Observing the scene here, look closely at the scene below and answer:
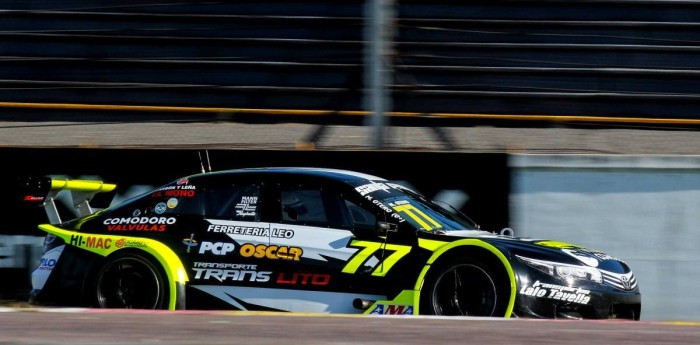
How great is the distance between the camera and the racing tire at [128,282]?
784 cm

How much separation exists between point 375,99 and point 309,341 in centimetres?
589

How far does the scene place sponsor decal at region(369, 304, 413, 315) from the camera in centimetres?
735

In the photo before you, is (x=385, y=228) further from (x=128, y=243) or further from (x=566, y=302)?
(x=128, y=243)

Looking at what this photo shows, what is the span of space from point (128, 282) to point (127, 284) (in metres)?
0.02

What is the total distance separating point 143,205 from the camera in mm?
8211

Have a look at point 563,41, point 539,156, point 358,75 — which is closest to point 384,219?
point 539,156

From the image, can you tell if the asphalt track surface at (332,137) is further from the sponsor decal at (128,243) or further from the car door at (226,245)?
the sponsor decal at (128,243)

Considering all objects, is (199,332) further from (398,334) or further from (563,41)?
(563,41)

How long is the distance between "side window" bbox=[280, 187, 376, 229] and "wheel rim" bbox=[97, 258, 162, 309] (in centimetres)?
110

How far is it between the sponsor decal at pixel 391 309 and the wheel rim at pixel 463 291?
0.63ft

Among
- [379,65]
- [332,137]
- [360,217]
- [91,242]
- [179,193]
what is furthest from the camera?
[332,137]

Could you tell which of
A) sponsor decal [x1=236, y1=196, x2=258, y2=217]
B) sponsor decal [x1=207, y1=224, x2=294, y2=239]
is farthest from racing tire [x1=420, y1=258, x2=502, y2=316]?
sponsor decal [x1=236, y1=196, x2=258, y2=217]

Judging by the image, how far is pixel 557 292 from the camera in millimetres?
7242

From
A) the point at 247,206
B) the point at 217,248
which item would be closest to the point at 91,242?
the point at 217,248
